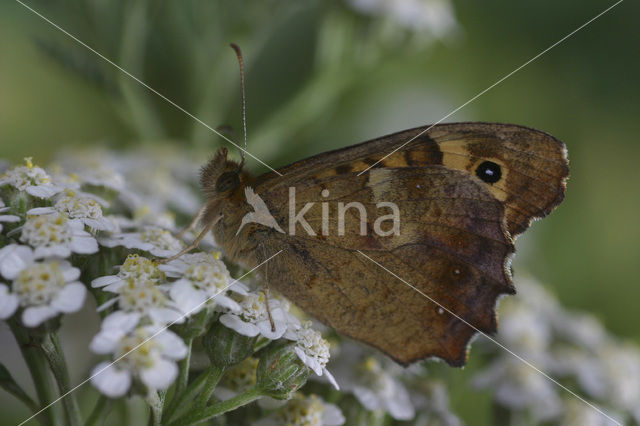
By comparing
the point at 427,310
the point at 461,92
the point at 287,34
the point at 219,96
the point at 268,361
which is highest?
the point at 461,92

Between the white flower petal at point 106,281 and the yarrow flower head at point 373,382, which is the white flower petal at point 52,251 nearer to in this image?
the white flower petal at point 106,281

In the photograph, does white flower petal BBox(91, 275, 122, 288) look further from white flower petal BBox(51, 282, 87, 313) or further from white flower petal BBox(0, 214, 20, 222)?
white flower petal BBox(0, 214, 20, 222)

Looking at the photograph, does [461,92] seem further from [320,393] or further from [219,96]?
[320,393]

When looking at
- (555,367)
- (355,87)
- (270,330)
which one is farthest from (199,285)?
(355,87)

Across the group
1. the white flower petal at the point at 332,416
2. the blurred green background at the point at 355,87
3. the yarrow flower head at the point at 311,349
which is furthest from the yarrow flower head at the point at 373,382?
the blurred green background at the point at 355,87

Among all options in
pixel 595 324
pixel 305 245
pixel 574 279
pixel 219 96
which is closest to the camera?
pixel 305 245

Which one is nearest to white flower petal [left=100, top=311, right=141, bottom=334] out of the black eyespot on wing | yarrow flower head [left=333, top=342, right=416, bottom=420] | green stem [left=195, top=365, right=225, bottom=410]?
green stem [left=195, top=365, right=225, bottom=410]

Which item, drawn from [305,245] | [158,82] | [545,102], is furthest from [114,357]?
[545,102]
